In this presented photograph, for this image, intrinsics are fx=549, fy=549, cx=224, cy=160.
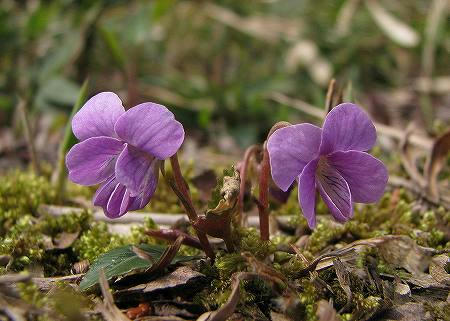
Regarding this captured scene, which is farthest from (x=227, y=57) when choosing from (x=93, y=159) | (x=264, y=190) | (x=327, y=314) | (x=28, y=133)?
(x=327, y=314)

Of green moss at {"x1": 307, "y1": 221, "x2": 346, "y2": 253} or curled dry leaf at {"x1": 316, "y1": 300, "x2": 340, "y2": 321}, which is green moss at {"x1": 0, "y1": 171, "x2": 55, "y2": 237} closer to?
green moss at {"x1": 307, "y1": 221, "x2": 346, "y2": 253}

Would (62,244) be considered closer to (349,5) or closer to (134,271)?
(134,271)

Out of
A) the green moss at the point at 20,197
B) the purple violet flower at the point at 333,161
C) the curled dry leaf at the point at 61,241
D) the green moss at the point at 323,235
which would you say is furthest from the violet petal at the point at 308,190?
the green moss at the point at 20,197

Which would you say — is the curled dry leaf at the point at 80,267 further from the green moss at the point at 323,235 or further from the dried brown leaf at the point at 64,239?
the green moss at the point at 323,235

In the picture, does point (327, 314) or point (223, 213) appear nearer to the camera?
point (327, 314)

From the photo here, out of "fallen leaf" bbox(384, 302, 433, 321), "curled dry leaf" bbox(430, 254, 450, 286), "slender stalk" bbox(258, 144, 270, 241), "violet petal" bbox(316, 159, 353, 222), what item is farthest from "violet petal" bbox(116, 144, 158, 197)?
"curled dry leaf" bbox(430, 254, 450, 286)

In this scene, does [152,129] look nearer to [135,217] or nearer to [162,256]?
[162,256]

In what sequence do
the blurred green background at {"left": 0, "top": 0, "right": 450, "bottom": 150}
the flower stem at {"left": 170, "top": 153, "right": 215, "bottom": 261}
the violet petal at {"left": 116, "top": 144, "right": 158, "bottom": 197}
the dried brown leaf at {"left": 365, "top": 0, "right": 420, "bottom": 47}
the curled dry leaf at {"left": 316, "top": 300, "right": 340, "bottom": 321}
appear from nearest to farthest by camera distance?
the curled dry leaf at {"left": 316, "top": 300, "right": 340, "bottom": 321}, the violet petal at {"left": 116, "top": 144, "right": 158, "bottom": 197}, the flower stem at {"left": 170, "top": 153, "right": 215, "bottom": 261}, the blurred green background at {"left": 0, "top": 0, "right": 450, "bottom": 150}, the dried brown leaf at {"left": 365, "top": 0, "right": 420, "bottom": 47}
